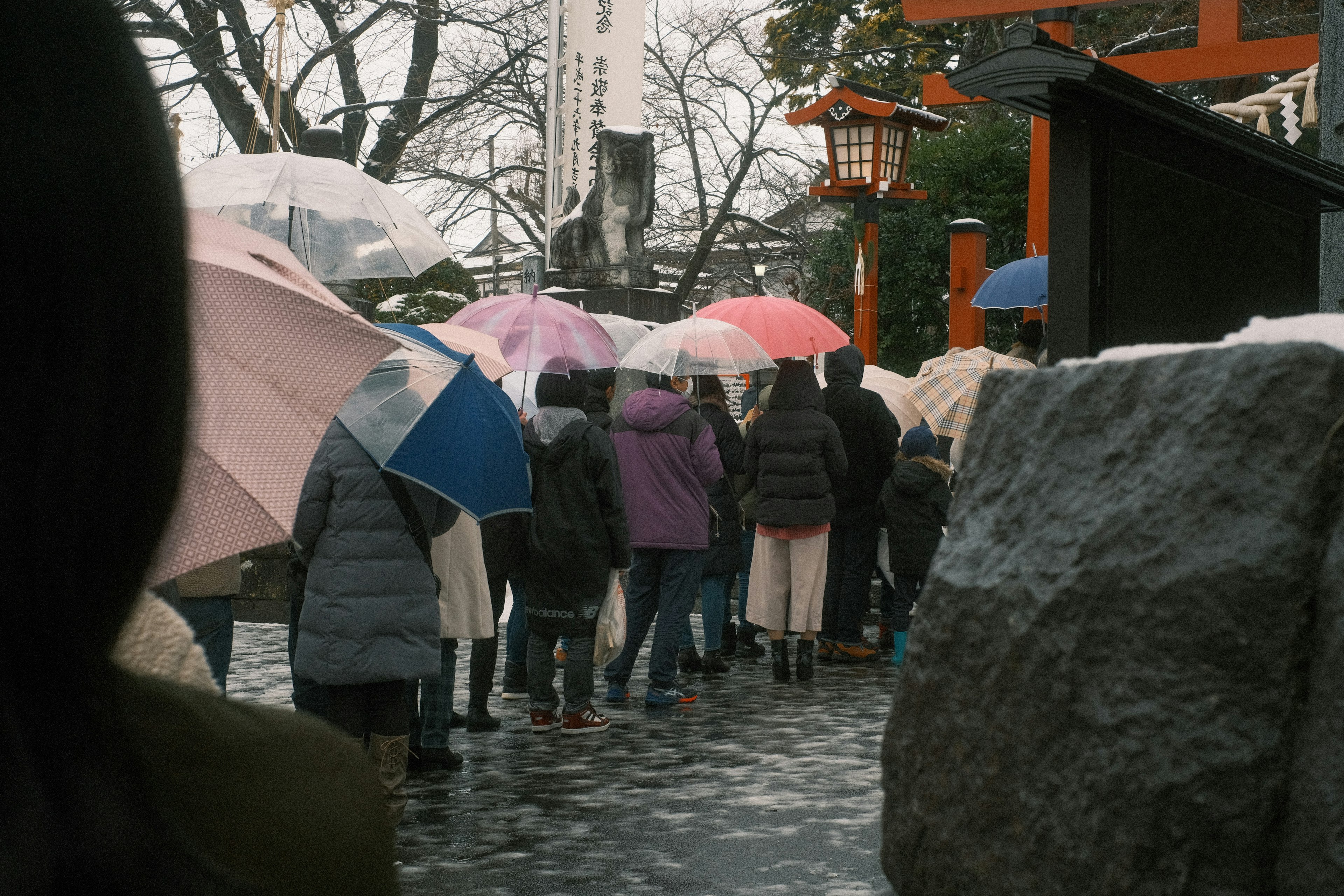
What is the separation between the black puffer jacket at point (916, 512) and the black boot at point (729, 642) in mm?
1604

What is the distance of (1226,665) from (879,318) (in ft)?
55.1

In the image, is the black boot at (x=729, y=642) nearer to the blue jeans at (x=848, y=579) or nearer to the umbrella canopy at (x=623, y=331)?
the blue jeans at (x=848, y=579)

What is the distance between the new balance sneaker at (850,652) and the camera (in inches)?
365

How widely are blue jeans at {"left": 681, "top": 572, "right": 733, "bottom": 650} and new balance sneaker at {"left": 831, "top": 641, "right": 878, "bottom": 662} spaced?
892mm

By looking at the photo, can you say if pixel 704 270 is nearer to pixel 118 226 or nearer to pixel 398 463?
pixel 398 463

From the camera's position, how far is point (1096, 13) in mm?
19109

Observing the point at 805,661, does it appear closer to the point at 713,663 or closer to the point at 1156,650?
the point at 713,663

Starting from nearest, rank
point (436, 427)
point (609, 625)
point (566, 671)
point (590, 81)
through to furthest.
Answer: point (436, 427) → point (609, 625) → point (566, 671) → point (590, 81)

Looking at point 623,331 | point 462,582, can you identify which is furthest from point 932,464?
point 462,582

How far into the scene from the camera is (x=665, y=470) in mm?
7578

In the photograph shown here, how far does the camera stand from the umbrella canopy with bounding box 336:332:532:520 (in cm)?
454

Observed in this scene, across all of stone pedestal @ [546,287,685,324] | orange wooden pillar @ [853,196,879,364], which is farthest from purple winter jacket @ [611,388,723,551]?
orange wooden pillar @ [853,196,879,364]

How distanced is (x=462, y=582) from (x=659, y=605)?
2.01 meters

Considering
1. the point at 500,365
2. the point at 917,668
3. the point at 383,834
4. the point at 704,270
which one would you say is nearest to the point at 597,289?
the point at 500,365
